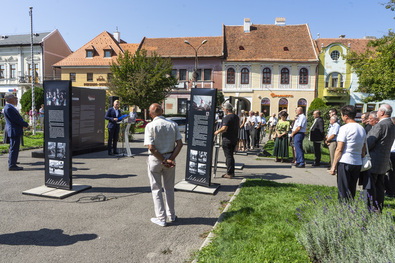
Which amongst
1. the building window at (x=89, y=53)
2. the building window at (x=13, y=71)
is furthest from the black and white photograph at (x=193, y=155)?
the building window at (x=13, y=71)

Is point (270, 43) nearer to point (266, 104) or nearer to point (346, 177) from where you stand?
point (266, 104)

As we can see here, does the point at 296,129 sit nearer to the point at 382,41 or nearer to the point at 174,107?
the point at 382,41

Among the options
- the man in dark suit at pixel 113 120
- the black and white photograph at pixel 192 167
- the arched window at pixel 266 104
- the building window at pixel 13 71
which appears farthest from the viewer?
the building window at pixel 13 71

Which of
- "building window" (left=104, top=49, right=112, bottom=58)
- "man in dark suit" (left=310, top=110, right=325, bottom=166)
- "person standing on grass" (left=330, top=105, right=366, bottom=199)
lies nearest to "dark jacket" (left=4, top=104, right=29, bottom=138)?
"person standing on grass" (left=330, top=105, right=366, bottom=199)

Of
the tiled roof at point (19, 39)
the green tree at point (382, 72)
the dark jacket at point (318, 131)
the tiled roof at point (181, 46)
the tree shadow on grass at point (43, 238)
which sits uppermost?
the tiled roof at point (19, 39)

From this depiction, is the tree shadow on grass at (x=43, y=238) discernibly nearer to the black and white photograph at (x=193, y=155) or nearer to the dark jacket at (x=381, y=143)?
the black and white photograph at (x=193, y=155)

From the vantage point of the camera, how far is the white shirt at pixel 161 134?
4.65 metres

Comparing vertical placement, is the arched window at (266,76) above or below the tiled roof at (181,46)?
below

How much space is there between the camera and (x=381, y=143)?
5.25 meters

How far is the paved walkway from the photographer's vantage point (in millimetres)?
3875

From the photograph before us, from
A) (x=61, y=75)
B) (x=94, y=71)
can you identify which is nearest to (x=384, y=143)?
(x=94, y=71)

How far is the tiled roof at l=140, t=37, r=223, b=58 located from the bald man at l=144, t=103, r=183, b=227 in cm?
3459

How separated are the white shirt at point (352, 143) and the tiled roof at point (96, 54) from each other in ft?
131

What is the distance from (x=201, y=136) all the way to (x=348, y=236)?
434 centimetres
